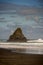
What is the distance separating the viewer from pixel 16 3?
3.58 m

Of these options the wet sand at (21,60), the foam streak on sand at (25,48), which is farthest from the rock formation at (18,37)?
the wet sand at (21,60)

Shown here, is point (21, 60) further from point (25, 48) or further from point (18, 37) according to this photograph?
point (18, 37)

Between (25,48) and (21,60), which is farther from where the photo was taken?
(25,48)

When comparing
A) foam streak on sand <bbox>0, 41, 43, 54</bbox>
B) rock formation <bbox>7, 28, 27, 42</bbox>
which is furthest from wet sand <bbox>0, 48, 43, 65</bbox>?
rock formation <bbox>7, 28, 27, 42</bbox>

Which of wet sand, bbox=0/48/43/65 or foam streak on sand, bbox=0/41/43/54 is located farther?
foam streak on sand, bbox=0/41/43/54

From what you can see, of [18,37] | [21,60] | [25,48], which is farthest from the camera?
[18,37]

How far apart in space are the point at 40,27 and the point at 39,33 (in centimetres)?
14

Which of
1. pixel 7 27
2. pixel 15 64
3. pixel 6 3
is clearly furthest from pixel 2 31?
pixel 15 64

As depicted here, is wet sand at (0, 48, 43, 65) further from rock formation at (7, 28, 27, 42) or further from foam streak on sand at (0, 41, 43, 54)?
rock formation at (7, 28, 27, 42)

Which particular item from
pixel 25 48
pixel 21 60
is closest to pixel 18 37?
pixel 25 48

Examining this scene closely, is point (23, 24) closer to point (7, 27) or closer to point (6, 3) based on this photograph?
point (7, 27)

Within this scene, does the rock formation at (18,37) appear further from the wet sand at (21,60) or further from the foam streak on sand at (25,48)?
the wet sand at (21,60)

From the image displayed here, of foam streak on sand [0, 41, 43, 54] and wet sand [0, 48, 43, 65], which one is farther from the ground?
wet sand [0, 48, 43, 65]

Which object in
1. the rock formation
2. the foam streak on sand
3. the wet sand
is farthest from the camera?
the rock formation
